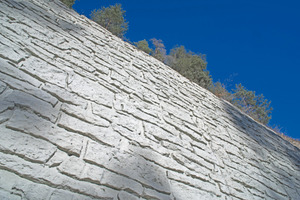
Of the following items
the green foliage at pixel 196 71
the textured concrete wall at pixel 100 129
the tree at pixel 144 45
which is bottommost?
the textured concrete wall at pixel 100 129

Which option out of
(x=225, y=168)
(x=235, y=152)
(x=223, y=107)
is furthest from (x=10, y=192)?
(x=223, y=107)

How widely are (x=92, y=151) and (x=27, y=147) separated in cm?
32

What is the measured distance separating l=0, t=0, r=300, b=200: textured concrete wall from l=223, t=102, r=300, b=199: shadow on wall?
25mm

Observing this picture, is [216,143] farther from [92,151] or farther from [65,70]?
[65,70]

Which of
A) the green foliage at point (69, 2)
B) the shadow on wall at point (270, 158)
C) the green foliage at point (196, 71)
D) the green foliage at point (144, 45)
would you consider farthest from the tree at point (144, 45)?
the shadow on wall at point (270, 158)

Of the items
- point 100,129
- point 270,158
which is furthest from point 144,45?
point 100,129

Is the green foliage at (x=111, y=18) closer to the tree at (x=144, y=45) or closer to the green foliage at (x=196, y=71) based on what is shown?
the tree at (x=144, y=45)

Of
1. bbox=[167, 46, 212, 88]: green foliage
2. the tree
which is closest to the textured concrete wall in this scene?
bbox=[167, 46, 212, 88]: green foliage

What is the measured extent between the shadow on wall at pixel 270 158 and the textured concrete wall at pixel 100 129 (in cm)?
2

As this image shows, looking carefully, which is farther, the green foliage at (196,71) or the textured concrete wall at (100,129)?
the green foliage at (196,71)

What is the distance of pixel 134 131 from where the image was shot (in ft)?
4.55

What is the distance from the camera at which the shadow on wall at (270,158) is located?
212cm

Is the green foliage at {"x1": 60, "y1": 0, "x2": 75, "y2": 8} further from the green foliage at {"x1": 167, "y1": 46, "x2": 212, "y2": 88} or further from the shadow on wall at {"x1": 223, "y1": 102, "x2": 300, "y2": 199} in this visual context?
the shadow on wall at {"x1": 223, "y1": 102, "x2": 300, "y2": 199}

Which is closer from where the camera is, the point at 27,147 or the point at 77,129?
the point at 27,147
